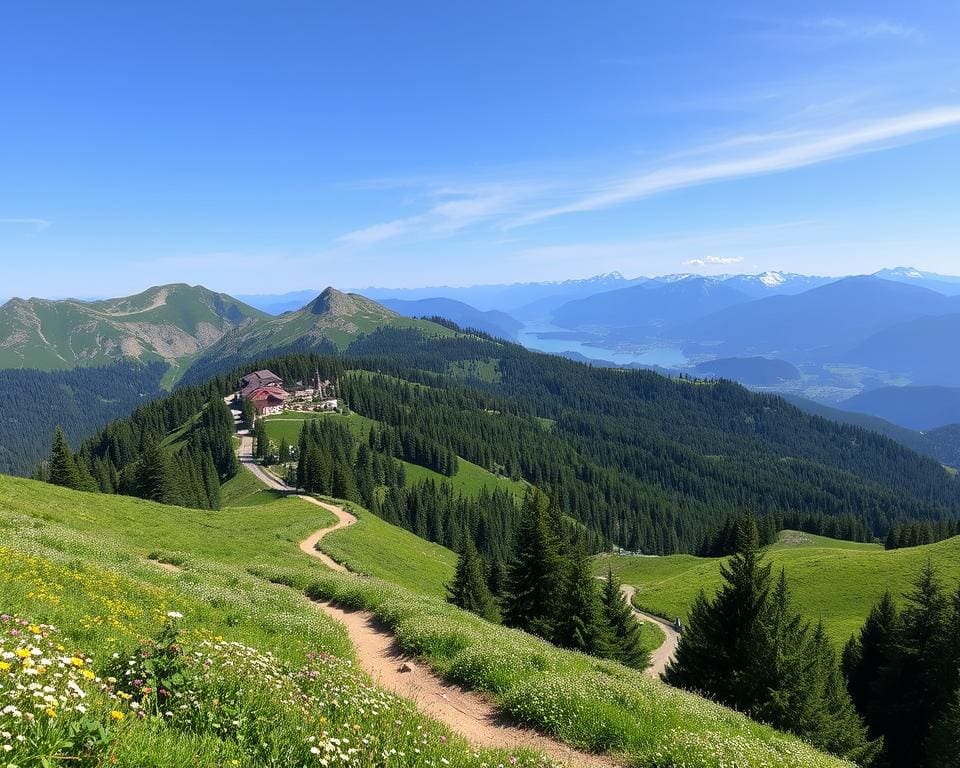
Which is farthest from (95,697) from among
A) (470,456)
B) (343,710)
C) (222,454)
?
(470,456)

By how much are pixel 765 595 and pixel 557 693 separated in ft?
60.8

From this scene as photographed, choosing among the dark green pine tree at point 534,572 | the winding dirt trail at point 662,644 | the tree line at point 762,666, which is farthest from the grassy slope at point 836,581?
the dark green pine tree at point 534,572

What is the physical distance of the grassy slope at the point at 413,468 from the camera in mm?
134625

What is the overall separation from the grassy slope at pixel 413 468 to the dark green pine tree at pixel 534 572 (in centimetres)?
10011

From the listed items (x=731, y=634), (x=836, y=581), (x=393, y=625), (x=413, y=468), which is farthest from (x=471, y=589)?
(x=413, y=468)

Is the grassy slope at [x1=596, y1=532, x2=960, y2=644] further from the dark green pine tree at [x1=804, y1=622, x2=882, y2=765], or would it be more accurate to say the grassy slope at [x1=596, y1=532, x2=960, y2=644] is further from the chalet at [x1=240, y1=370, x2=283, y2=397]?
the chalet at [x1=240, y1=370, x2=283, y2=397]

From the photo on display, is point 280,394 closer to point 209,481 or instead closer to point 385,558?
point 209,481

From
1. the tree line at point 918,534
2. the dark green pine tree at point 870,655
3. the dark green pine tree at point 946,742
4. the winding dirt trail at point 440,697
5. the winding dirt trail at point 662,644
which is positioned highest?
the winding dirt trail at point 440,697

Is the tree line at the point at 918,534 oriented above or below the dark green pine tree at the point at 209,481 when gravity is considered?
below

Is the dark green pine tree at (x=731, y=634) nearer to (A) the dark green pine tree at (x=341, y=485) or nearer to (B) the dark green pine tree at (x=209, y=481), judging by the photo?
(A) the dark green pine tree at (x=341, y=485)

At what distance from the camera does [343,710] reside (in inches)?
328

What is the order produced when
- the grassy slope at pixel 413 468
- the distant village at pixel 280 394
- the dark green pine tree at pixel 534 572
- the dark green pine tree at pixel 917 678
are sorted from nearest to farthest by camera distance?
1. the dark green pine tree at pixel 917 678
2. the dark green pine tree at pixel 534 572
3. the grassy slope at pixel 413 468
4. the distant village at pixel 280 394

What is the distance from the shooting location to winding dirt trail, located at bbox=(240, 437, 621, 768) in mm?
10695

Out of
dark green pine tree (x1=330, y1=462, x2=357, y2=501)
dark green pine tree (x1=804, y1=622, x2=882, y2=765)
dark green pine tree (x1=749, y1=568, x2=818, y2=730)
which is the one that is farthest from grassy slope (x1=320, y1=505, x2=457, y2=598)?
dark green pine tree (x1=804, y1=622, x2=882, y2=765)
